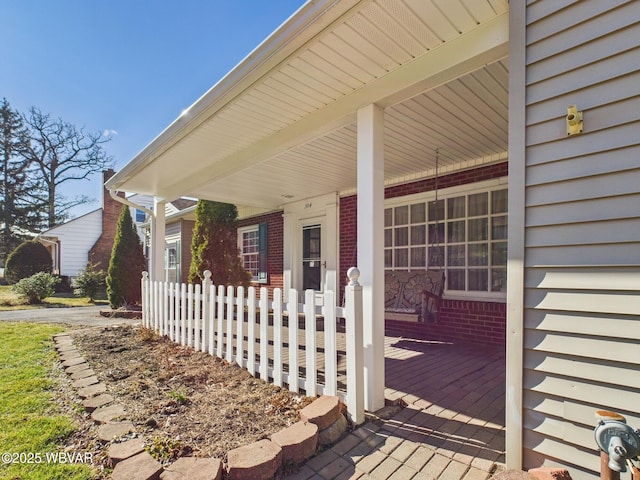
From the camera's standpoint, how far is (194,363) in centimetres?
352

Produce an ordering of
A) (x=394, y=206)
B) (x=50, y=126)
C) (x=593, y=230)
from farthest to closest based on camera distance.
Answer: (x=50, y=126) → (x=394, y=206) → (x=593, y=230)

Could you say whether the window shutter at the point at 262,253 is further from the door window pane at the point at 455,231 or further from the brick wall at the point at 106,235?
the brick wall at the point at 106,235

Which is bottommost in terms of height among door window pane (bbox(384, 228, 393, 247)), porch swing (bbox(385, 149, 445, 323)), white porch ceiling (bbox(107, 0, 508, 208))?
porch swing (bbox(385, 149, 445, 323))

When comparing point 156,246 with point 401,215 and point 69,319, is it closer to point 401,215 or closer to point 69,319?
point 69,319

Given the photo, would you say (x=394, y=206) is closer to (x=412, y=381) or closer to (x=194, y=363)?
(x=412, y=381)

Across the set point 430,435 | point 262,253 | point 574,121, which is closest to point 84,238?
Answer: point 262,253

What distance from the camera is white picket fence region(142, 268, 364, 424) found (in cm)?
226

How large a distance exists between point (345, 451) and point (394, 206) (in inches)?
164

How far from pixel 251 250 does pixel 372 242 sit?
688 cm

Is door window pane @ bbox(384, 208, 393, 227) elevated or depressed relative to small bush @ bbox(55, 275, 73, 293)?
elevated

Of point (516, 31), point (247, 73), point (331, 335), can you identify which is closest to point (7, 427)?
point (331, 335)

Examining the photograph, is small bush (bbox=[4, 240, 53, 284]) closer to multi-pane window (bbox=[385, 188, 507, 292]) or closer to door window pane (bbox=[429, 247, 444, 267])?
multi-pane window (bbox=[385, 188, 507, 292])

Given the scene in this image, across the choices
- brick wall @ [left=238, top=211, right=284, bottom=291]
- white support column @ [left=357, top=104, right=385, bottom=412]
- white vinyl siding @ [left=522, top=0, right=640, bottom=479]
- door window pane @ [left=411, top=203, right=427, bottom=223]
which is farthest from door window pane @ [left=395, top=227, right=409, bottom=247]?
white vinyl siding @ [left=522, top=0, right=640, bottom=479]

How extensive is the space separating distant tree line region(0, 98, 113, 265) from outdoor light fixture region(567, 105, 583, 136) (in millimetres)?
26542
